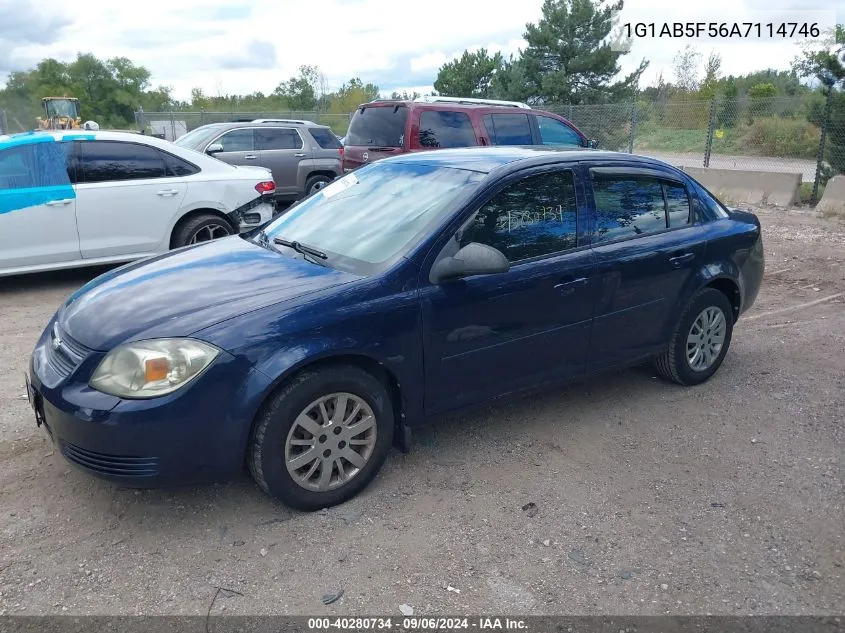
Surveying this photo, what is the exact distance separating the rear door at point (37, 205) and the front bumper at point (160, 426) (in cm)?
427

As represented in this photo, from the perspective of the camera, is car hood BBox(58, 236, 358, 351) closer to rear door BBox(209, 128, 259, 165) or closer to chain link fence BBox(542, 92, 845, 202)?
rear door BBox(209, 128, 259, 165)

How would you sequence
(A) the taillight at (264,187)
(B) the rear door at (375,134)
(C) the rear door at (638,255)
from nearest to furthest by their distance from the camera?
(C) the rear door at (638,255)
(A) the taillight at (264,187)
(B) the rear door at (375,134)

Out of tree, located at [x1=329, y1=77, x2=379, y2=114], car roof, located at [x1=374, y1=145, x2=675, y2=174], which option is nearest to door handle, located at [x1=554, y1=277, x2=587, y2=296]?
car roof, located at [x1=374, y1=145, x2=675, y2=174]

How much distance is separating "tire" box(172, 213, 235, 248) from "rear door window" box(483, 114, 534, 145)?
4126 mm

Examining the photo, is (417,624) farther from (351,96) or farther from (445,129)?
(351,96)

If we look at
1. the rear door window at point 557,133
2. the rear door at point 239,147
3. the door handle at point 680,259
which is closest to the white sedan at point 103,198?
the rear door at point 239,147

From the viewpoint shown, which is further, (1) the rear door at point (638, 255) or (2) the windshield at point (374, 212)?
(1) the rear door at point (638, 255)

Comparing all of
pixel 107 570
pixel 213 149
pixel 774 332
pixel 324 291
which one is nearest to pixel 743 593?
pixel 324 291

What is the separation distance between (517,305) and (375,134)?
688 cm

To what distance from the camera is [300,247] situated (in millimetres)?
3826

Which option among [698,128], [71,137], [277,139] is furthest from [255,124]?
[698,128]

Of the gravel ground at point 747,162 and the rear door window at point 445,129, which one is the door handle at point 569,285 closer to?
the rear door window at point 445,129

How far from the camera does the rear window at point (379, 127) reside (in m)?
9.56

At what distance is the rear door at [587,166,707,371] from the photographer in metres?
4.09
